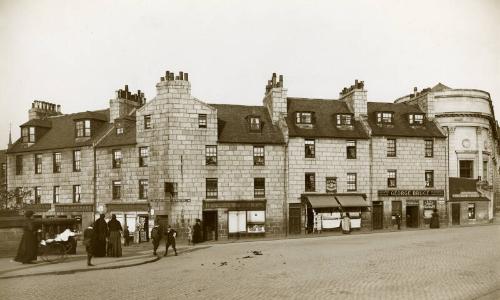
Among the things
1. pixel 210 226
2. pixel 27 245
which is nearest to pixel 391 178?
pixel 210 226

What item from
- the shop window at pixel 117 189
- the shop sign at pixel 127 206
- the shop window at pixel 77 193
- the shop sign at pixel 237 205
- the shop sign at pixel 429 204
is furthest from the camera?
the shop sign at pixel 429 204

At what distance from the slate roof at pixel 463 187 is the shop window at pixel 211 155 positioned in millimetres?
21631

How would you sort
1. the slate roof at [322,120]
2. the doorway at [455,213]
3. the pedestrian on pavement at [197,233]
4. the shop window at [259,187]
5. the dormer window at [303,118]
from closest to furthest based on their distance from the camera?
the pedestrian on pavement at [197,233] < the shop window at [259,187] < the slate roof at [322,120] < the dormer window at [303,118] < the doorway at [455,213]

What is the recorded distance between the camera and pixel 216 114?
114 ft

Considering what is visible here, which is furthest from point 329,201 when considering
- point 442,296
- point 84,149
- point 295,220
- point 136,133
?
point 442,296

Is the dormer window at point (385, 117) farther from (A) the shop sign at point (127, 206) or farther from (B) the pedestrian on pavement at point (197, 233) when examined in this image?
(A) the shop sign at point (127, 206)

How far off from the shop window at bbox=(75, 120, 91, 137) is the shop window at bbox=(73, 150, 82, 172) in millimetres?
1595

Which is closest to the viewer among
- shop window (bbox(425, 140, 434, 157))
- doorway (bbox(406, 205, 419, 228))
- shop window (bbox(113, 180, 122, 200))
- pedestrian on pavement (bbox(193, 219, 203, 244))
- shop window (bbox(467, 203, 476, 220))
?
pedestrian on pavement (bbox(193, 219, 203, 244))

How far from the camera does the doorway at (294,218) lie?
116ft

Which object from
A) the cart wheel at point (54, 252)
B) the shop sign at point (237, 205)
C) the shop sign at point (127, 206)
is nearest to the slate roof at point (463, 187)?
the shop sign at point (237, 205)

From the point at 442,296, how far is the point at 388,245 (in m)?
11.5

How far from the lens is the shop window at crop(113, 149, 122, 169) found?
36219mm

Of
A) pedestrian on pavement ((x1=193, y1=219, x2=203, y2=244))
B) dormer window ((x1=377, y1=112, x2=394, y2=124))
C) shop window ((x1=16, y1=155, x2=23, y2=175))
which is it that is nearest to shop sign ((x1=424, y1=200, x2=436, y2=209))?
dormer window ((x1=377, y1=112, x2=394, y2=124))

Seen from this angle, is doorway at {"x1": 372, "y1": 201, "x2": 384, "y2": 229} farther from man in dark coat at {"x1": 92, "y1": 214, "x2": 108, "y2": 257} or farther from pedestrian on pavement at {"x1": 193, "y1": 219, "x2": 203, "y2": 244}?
man in dark coat at {"x1": 92, "y1": 214, "x2": 108, "y2": 257}
